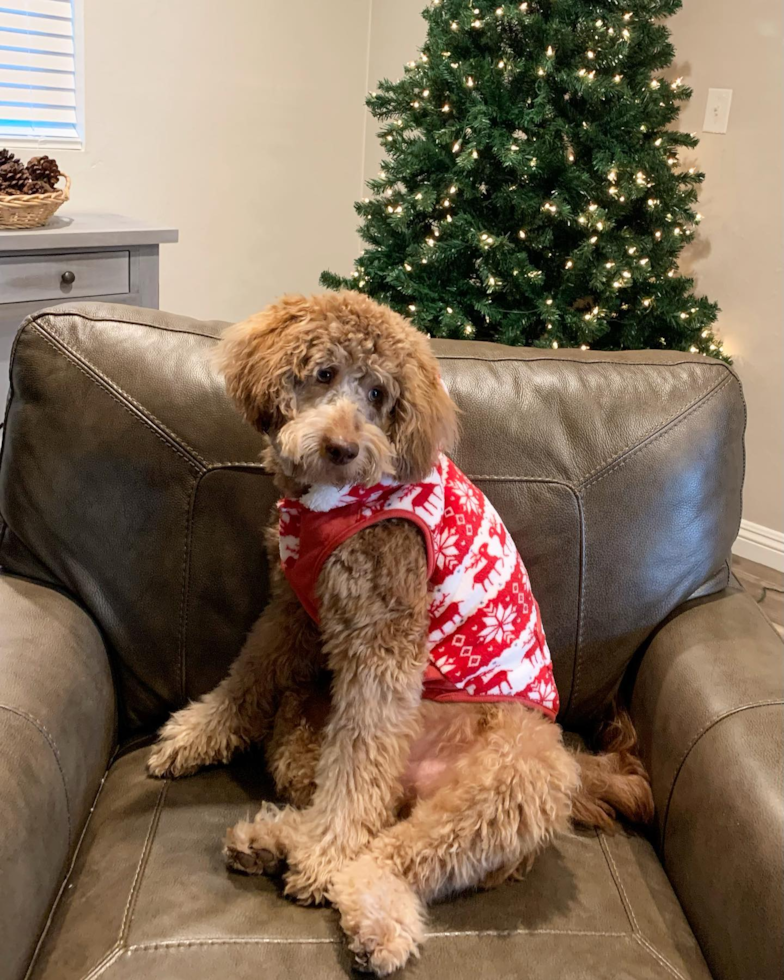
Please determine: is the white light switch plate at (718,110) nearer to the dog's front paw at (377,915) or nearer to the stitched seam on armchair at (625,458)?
the stitched seam on armchair at (625,458)

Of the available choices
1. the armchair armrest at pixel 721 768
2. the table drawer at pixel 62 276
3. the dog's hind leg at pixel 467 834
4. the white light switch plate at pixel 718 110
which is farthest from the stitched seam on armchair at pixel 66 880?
the white light switch plate at pixel 718 110

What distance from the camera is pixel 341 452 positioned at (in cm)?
111

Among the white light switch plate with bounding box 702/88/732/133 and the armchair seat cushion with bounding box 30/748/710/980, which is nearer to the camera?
the armchair seat cushion with bounding box 30/748/710/980

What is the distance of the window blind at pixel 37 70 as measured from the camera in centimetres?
281

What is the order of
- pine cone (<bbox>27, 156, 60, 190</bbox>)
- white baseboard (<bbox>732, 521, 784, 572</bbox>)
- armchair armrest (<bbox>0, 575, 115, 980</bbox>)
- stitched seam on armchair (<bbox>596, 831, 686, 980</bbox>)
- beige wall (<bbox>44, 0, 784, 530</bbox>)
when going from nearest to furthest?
1. armchair armrest (<bbox>0, 575, 115, 980</bbox>)
2. stitched seam on armchair (<bbox>596, 831, 686, 980</bbox>)
3. pine cone (<bbox>27, 156, 60, 190</bbox>)
4. beige wall (<bbox>44, 0, 784, 530</bbox>)
5. white baseboard (<bbox>732, 521, 784, 572</bbox>)

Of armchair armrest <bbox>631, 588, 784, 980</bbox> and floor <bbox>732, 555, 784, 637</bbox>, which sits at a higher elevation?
armchair armrest <bbox>631, 588, 784, 980</bbox>

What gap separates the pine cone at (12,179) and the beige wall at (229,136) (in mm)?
689

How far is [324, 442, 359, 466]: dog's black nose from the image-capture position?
1.11 m

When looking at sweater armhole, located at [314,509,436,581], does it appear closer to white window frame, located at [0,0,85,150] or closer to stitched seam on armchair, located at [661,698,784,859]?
stitched seam on armchair, located at [661,698,784,859]

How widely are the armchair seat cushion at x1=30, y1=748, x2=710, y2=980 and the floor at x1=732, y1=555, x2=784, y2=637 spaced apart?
196cm

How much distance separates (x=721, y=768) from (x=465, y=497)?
519mm

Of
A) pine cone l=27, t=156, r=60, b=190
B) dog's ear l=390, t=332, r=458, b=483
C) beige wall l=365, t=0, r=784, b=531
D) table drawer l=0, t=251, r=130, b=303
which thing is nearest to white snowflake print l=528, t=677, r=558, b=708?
dog's ear l=390, t=332, r=458, b=483

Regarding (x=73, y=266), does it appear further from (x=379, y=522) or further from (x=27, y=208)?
(x=379, y=522)

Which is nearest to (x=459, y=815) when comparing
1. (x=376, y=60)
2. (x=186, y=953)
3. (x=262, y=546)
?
(x=186, y=953)
